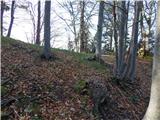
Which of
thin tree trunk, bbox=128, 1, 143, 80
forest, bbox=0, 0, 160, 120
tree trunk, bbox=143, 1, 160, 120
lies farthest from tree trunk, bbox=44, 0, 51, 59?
tree trunk, bbox=143, 1, 160, 120

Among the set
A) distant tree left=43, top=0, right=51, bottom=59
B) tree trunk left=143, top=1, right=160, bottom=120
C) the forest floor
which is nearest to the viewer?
tree trunk left=143, top=1, right=160, bottom=120

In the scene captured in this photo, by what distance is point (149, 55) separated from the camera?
28.4 meters

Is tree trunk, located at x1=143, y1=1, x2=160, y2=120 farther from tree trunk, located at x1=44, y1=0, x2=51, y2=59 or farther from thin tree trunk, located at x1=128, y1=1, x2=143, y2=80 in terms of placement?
thin tree trunk, located at x1=128, y1=1, x2=143, y2=80

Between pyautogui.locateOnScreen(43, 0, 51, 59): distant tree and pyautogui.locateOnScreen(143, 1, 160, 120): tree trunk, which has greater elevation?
pyautogui.locateOnScreen(43, 0, 51, 59): distant tree

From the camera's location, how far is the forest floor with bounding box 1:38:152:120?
30.5ft

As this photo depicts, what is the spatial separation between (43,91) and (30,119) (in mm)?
1787

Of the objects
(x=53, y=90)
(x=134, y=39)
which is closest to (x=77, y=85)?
(x=53, y=90)

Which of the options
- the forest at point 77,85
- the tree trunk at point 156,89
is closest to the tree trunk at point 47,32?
the forest at point 77,85

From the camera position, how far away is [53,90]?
35.3ft

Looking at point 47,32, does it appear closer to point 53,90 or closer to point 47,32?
point 47,32

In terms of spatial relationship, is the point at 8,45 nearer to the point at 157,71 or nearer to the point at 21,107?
the point at 21,107

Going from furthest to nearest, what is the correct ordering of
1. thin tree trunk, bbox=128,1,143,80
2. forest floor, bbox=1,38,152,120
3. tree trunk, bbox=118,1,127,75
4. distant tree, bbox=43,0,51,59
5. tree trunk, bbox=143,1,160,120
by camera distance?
tree trunk, bbox=118,1,127,75, thin tree trunk, bbox=128,1,143,80, distant tree, bbox=43,0,51,59, forest floor, bbox=1,38,152,120, tree trunk, bbox=143,1,160,120

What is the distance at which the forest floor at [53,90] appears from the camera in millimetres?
9305

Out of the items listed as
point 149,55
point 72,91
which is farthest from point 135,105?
point 149,55
